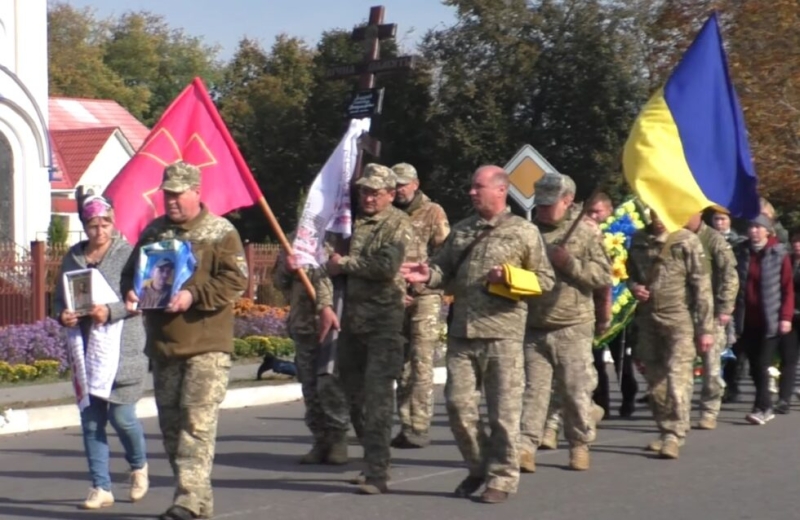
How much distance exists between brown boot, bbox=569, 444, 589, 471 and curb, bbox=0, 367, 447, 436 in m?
3.58

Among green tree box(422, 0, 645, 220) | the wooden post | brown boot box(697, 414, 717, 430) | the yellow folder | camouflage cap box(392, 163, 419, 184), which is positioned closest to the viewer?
the yellow folder

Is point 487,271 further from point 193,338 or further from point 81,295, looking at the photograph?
point 81,295

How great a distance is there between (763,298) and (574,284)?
3819 millimetres

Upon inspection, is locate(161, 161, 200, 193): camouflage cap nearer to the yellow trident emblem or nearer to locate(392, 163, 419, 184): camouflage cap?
the yellow trident emblem

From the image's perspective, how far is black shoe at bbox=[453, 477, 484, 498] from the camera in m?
8.88

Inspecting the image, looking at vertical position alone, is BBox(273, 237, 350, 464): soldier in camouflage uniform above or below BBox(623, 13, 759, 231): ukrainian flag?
below

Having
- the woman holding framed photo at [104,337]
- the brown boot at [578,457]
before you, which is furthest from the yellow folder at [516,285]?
the woman holding framed photo at [104,337]

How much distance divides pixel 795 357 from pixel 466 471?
4508 millimetres

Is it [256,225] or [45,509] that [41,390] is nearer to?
[45,509]

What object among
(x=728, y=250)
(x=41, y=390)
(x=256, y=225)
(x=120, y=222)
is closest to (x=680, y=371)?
(x=728, y=250)

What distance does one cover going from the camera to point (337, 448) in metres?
10.3

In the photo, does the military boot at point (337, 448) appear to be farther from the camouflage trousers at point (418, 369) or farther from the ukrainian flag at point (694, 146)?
→ the ukrainian flag at point (694, 146)

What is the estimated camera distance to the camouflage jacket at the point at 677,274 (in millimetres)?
11047

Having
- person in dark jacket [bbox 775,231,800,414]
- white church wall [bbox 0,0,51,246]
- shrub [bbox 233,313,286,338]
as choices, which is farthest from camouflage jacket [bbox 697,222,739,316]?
white church wall [bbox 0,0,51,246]
